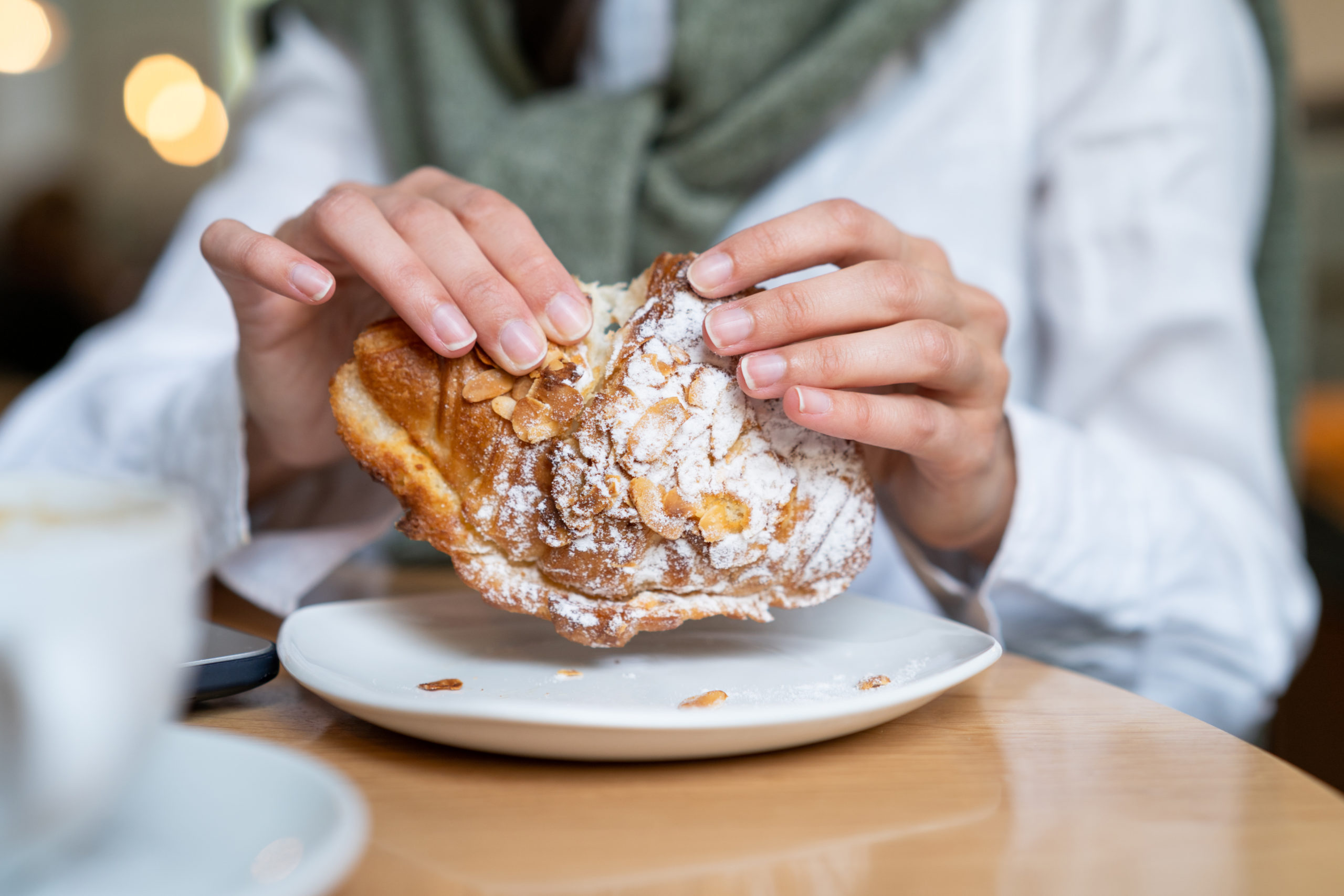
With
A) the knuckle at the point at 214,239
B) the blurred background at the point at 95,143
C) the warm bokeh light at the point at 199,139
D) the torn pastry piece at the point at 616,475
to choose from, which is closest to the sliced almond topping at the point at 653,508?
the torn pastry piece at the point at 616,475

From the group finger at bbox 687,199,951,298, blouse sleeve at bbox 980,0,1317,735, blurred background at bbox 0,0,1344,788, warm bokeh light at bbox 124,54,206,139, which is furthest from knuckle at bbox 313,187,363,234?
warm bokeh light at bbox 124,54,206,139

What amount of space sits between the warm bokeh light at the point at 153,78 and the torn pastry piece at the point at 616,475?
5.82 metres

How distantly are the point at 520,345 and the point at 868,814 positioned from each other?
294 mm

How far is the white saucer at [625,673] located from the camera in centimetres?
40

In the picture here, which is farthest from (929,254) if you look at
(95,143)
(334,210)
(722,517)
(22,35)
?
(22,35)

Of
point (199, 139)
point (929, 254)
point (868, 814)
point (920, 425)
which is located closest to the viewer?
point (868, 814)

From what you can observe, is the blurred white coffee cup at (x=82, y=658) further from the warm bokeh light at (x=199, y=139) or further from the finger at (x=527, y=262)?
the warm bokeh light at (x=199, y=139)

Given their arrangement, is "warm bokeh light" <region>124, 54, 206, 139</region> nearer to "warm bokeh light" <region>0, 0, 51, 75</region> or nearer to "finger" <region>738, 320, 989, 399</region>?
"warm bokeh light" <region>0, 0, 51, 75</region>

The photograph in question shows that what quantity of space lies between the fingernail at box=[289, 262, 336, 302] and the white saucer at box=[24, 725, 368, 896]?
330 millimetres

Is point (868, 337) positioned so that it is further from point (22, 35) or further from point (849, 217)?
point (22, 35)

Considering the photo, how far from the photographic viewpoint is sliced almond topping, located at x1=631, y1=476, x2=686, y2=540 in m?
0.52

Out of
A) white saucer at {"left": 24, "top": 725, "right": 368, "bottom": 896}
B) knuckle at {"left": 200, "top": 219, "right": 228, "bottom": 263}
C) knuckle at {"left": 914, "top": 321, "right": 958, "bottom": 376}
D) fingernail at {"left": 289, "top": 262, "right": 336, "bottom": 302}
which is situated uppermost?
knuckle at {"left": 200, "top": 219, "right": 228, "bottom": 263}

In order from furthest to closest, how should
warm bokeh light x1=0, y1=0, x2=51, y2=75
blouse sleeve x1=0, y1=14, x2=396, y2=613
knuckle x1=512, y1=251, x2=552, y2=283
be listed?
warm bokeh light x1=0, y1=0, x2=51, y2=75
blouse sleeve x1=0, y1=14, x2=396, y2=613
knuckle x1=512, y1=251, x2=552, y2=283

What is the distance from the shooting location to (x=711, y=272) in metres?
0.55
